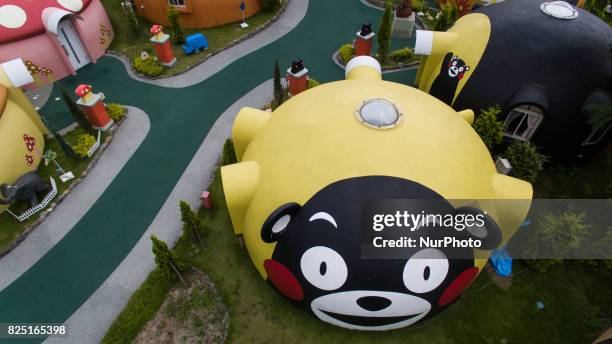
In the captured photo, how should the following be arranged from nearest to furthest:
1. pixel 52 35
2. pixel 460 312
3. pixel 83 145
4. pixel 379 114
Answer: pixel 379 114 < pixel 460 312 < pixel 83 145 < pixel 52 35

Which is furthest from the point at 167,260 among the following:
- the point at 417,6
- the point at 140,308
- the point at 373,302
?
the point at 417,6

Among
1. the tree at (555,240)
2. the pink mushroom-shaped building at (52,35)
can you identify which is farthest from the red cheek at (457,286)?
the pink mushroom-shaped building at (52,35)

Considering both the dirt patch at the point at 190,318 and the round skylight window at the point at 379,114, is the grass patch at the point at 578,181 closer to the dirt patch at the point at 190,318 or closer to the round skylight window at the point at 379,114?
the round skylight window at the point at 379,114

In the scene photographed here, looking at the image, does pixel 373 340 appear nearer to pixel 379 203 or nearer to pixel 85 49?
pixel 379 203

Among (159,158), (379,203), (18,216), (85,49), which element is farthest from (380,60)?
(18,216)

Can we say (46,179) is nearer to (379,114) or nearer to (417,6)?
(379,114)
